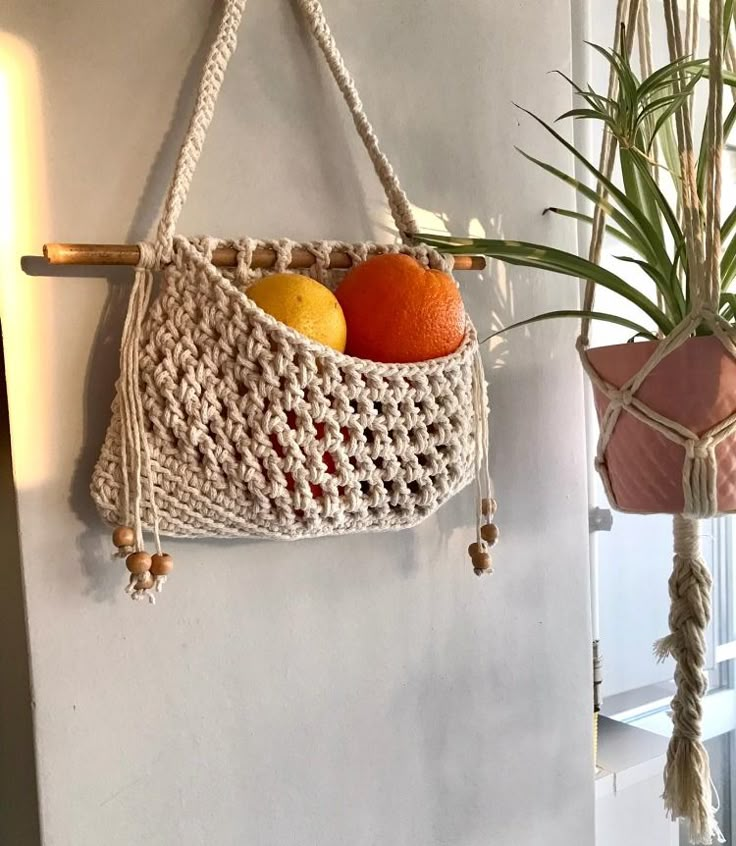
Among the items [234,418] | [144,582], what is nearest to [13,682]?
[144,582]

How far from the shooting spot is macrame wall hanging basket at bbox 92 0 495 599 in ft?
1.74

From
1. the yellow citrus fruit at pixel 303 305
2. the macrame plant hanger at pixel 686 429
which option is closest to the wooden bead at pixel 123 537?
the yellow citrus fruit at pixel 303 305

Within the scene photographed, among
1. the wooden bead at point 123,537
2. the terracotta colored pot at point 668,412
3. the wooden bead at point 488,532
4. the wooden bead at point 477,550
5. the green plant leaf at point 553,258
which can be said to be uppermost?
the green plant leaf at point 553,258

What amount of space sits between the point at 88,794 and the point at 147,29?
59 cm

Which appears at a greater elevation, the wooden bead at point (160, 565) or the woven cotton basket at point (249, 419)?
the woven cotton basket at point (249, 419)

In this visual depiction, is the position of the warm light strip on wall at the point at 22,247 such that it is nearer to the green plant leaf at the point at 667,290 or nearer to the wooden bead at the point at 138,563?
the wooden bead at the point at 138,563

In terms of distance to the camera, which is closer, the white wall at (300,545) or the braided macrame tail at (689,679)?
the white wall at (300,545)

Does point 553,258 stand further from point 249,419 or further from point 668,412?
point 249,419

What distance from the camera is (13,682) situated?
59cm

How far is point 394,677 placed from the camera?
72 centimetres

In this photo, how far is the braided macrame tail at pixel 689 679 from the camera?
693mm

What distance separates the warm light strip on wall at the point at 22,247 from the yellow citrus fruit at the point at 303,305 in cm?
16

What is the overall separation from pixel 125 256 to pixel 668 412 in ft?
1.46

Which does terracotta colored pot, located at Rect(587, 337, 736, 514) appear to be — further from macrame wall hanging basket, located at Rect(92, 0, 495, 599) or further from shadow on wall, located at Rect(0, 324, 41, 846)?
shadow on wall, located at Rect(0, 324, 41, 846)
